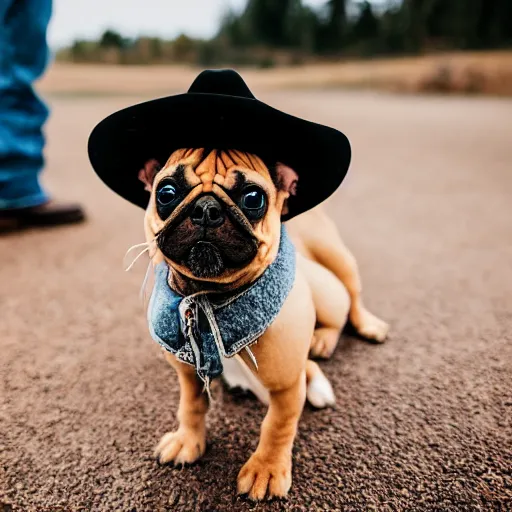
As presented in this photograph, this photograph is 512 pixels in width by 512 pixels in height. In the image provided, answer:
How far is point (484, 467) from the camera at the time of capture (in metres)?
0.75

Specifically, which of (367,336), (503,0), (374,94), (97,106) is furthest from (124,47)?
(367,336)

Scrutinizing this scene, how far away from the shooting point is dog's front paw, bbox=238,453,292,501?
0.71 meters

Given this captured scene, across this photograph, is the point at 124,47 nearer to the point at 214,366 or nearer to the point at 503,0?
the point at 503,0

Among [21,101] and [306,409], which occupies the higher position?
[21,101]

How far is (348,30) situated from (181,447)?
6614 millimetres

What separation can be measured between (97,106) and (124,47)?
676mm

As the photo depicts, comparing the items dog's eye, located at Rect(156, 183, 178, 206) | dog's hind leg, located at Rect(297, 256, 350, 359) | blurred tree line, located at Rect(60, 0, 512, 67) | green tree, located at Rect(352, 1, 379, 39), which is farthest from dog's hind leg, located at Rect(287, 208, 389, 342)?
green tree, located at Rect(352, 1, 379, 39)

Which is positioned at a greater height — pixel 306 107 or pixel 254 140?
pixel 254 140

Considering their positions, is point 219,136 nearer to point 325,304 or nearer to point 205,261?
point 205,261

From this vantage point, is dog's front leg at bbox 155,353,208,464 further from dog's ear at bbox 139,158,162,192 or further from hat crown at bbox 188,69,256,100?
hat crown at bbox 188,69,256,100

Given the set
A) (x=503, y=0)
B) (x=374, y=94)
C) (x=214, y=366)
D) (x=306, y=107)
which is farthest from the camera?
(x=374, y=94)

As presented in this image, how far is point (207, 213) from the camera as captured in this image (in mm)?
577

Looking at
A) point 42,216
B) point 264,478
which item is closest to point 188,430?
point 264,478

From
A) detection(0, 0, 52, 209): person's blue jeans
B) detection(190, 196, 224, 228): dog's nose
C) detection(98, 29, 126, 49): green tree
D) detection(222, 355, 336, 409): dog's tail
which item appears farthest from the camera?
detection(98, 29, 126, 49): green tree
